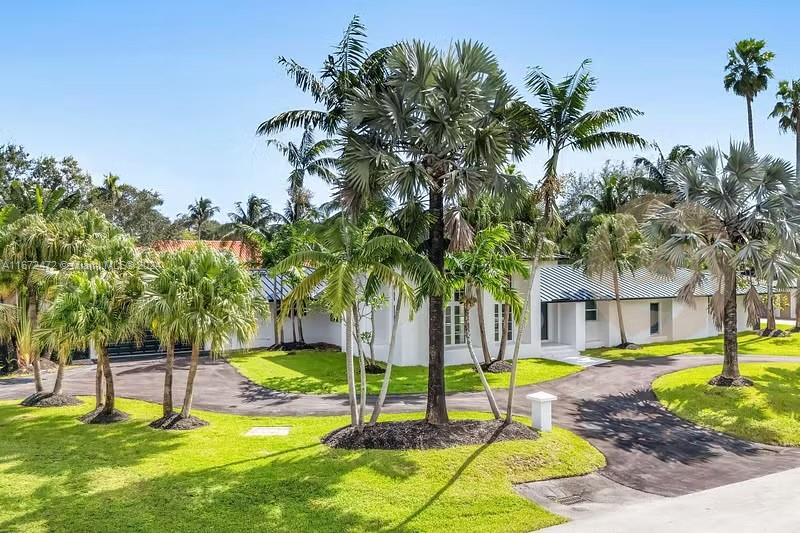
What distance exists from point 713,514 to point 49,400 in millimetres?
19096

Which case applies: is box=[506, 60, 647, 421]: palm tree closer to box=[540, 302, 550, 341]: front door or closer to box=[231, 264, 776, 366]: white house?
box=[231, 264, 776, 366]: white house

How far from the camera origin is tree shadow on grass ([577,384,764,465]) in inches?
556

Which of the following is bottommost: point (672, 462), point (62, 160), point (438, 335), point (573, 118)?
point (672, 462)

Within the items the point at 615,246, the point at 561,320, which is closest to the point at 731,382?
the point at 615,246

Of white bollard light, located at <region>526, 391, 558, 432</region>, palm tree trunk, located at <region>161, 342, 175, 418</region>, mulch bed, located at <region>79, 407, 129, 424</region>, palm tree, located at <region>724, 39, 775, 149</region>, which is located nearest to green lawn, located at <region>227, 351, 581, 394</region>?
palm tree trunk, located at <region>161, 342, 175, 418</region>

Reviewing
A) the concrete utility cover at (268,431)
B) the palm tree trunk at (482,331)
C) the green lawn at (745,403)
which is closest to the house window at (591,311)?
the green lawn at (745,403)

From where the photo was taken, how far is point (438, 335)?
13.6 meters

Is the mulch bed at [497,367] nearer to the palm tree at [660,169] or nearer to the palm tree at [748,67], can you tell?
the palm tree at [660,169]

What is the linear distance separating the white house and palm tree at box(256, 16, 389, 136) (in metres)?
11.5

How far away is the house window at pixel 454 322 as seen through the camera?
25828 millimetres

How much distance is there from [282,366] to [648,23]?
2058cm

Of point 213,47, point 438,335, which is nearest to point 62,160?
point 213,47

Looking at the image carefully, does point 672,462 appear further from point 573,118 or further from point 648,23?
point 648,23

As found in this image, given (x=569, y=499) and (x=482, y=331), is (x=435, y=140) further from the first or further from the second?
(x=482, y=331)
